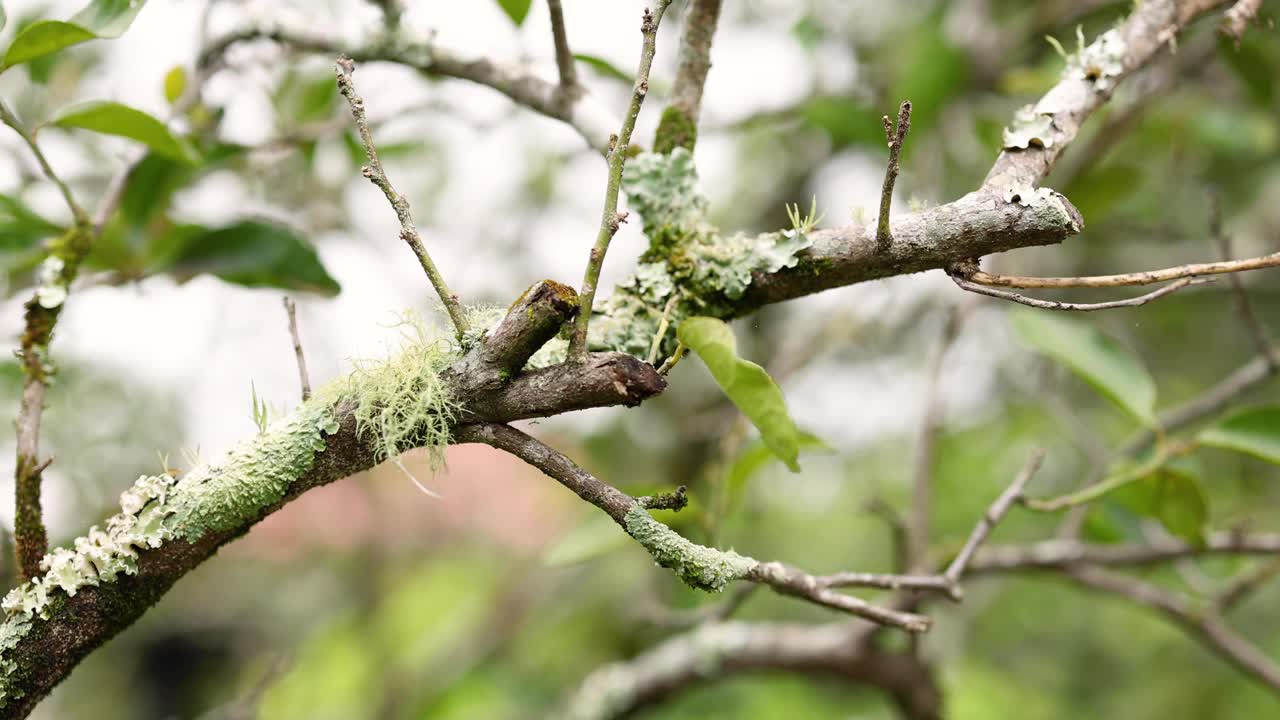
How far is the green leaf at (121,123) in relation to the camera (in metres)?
0.86

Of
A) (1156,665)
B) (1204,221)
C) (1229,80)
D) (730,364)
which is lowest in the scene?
(1156,665)

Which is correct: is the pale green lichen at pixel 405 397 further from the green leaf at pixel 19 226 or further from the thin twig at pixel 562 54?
Answer: the green leaf at pixel 19 226

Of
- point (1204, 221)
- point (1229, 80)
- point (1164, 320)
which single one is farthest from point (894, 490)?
point (1229, 80)

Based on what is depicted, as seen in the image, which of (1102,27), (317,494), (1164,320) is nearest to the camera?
(1102,27)

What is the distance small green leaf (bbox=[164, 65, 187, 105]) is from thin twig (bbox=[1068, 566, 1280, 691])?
1448 mm

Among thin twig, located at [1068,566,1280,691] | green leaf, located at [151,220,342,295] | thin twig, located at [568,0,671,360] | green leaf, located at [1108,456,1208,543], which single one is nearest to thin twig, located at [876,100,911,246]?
thin twig, located at [568,0,671,360]

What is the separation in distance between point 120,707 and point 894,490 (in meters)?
3.83

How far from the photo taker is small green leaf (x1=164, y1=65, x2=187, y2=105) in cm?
115

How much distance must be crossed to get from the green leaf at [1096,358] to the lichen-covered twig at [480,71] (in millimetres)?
610

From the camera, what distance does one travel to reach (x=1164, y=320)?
8.50 ft

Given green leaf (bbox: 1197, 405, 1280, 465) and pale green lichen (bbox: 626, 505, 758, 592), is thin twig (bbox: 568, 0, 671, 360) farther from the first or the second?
green leaf (bbox: 1197, 405, 1280, 465)

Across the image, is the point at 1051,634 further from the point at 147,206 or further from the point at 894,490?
the point at 147,206

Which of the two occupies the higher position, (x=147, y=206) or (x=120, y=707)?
(x=147, y=206)

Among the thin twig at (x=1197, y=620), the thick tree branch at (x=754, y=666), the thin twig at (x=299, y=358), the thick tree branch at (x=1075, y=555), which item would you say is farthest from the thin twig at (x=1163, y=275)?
the thick tree branch at (x=754, y=666)
